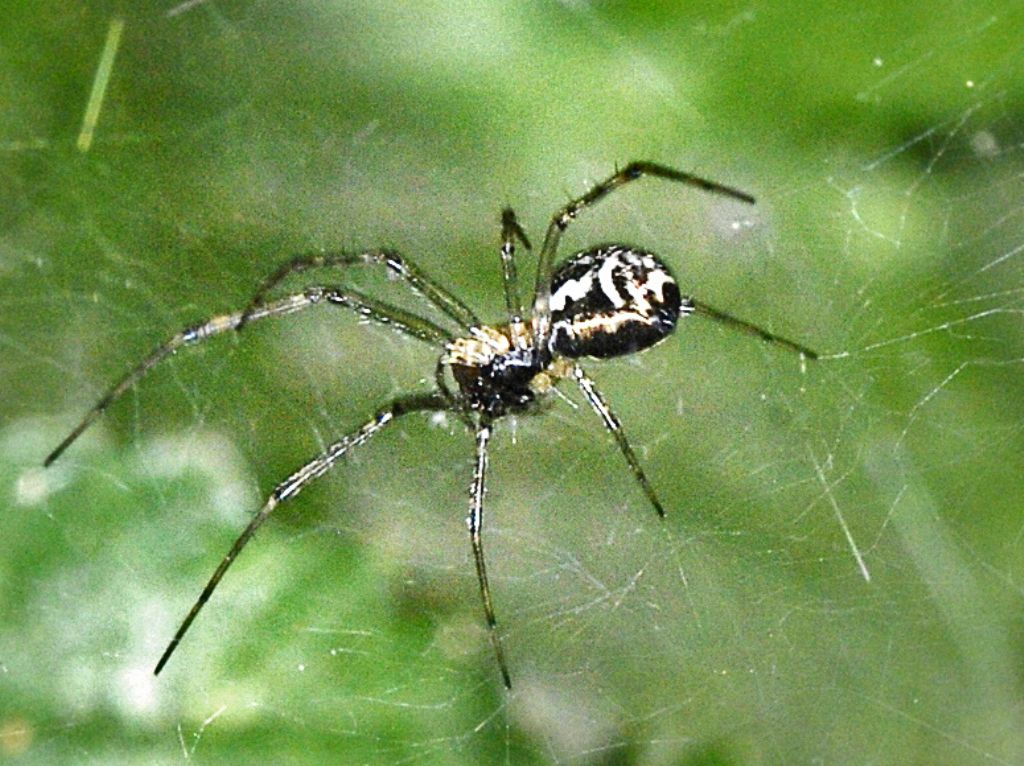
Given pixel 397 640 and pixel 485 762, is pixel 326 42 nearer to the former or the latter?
pixel 397 640

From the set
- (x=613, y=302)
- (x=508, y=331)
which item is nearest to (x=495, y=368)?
(x=508, y=331)

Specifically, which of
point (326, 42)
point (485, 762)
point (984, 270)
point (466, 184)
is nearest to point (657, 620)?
point (485, 762)

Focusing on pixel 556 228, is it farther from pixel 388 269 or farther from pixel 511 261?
pixel 388 269

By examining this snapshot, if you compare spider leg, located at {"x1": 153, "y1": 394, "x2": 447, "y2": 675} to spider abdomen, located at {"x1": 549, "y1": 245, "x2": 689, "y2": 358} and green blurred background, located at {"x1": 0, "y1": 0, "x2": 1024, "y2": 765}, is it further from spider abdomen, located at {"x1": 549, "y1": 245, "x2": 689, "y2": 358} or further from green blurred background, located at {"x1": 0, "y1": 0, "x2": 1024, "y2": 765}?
spider abdomen, located at {"x1": 549, "y1": 245, "x2": 689, "y2": 358}

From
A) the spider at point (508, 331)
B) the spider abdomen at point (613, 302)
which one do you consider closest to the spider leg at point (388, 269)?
the spider at point (508, 331)

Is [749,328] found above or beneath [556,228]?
beneath

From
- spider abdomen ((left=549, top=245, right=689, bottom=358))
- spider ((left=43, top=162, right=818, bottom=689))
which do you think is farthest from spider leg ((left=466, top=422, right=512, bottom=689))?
spider abdomen ((left=549, top=245, right=689, bottom=358))
